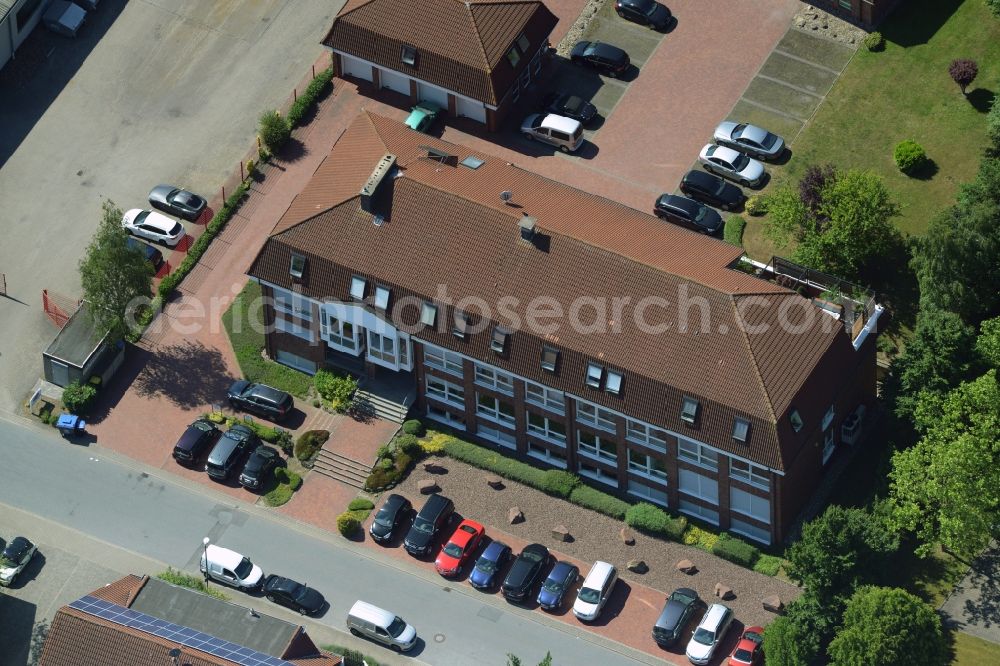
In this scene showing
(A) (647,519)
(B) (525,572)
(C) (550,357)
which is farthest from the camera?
(A) (647,519)

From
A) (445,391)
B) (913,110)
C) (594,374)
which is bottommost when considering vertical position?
(445,391)

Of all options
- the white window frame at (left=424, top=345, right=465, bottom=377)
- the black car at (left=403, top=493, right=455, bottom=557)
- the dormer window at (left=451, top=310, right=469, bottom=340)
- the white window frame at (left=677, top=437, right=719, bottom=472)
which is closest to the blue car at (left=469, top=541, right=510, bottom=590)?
the black car at (left=403, top=493, right=455, bottom=557)

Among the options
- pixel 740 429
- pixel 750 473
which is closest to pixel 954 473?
pixel 750 473

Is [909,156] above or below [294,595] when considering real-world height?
above

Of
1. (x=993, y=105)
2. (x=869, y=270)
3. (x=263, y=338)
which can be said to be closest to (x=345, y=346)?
(x=263, y=338)

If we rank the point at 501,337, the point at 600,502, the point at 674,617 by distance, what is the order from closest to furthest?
1. the point at 674,617
2. the point at 501,337
3. the point at 600,502

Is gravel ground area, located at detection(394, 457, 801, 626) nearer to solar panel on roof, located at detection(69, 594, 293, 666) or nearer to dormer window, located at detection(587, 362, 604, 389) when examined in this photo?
dormer window, located at detection(587, 362, 604, 389)

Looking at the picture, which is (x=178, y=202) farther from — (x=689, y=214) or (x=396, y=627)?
(x=396, y=627)
